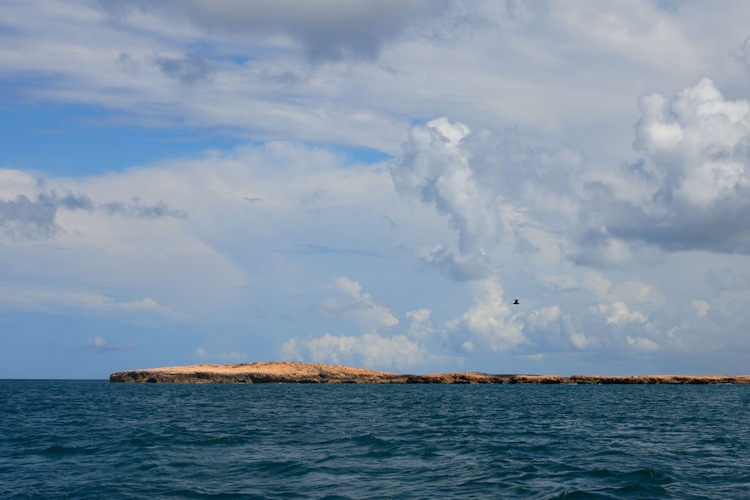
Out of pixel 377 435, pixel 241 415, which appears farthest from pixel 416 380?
pixel 377 435

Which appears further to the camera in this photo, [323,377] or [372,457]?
[323,377]

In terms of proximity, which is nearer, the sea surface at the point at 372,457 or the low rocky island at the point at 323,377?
the sea surface at the point at 372,457

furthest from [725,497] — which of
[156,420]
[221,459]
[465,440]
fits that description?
[156,420]

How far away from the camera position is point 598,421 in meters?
54.6

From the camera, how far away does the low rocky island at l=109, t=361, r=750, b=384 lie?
175 meters

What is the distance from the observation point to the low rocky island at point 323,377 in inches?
6890

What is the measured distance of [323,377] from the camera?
7180 inches

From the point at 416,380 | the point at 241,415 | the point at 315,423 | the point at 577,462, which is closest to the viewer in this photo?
the point at 577,462

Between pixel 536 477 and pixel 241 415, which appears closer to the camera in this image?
pixel 536 477

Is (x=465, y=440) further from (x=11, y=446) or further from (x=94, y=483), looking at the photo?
(x=11, y=446)

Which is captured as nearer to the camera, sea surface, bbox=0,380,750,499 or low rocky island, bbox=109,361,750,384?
sea surface, bbox=0,380,750,499

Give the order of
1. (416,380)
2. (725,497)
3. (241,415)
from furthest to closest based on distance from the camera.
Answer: (416,380) → (241,415) → (725,497)

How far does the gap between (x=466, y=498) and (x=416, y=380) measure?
16558cm

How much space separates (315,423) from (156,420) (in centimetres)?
1298
